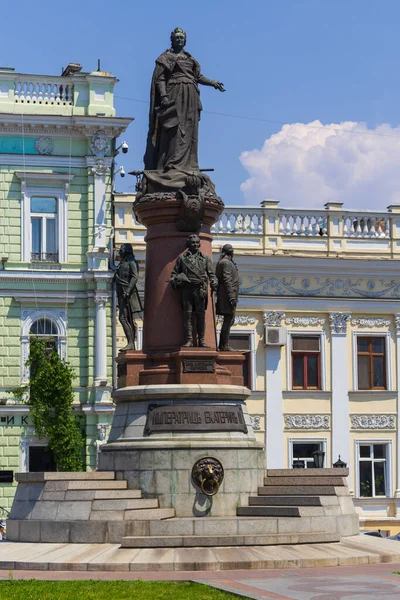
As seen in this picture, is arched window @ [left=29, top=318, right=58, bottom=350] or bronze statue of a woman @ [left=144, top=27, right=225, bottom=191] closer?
bronze statue of a woman @ [left=144, top=27, right=225, bottom=191]

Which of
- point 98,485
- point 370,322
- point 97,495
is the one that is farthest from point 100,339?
point 97,495

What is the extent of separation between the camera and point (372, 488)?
148 feet

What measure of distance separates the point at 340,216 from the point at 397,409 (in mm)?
6556

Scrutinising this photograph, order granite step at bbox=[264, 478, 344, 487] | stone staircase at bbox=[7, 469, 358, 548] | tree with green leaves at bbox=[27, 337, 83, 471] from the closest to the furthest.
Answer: stone staircase at bbox=[7, 469, 358, 548], granite step at bbox=[264, 478, 344, 487], tree with green leaves at bbox=[27, 337, 83, 471]

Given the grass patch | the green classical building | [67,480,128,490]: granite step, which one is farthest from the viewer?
the green classical building

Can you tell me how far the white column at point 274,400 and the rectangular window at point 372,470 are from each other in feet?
9.05

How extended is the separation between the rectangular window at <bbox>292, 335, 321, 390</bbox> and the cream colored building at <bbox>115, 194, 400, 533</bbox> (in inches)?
1.3

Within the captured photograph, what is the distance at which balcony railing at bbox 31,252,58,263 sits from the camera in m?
44.5

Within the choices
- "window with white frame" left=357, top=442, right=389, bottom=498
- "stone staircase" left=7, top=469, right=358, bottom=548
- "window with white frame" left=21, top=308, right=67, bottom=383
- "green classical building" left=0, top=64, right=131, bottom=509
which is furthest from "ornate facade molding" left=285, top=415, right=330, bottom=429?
"stone staircase" left=7, top=469, right=358, bottom=548

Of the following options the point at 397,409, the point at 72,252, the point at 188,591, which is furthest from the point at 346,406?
the point at 188,591

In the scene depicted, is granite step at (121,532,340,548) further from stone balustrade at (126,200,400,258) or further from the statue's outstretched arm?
stone balustrade at (126,200,400,258)

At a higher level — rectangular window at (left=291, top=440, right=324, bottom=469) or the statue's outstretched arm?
the statue's outstretched arm

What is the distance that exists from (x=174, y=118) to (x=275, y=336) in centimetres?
1999

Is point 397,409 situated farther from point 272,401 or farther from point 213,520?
point 213,520
